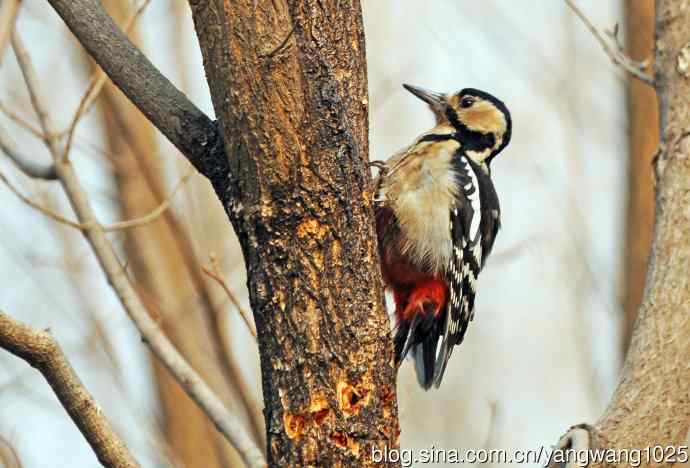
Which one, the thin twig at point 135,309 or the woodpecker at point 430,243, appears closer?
the thin twig at point 135,309

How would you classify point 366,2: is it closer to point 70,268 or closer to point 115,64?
point 70,268

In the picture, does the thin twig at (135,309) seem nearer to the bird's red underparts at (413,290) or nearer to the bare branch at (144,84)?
the bare branch at (144,84)

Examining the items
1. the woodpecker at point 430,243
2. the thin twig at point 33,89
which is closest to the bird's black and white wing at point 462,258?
the woodpecker at point 430,243

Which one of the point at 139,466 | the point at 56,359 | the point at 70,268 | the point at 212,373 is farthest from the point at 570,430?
the point at 70,268

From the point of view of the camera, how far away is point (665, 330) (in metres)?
2.79

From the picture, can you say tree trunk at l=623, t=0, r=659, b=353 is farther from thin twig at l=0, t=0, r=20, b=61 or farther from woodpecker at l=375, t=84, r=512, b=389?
thin twig at l=0, t=0, r=20, b=61

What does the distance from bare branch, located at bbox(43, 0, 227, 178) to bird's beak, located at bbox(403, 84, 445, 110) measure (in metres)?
2.61

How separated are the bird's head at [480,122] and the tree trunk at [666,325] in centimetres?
160

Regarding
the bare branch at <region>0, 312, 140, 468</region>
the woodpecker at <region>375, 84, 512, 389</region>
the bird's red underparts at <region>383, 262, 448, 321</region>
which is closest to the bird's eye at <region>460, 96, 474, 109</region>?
the woodpecker at <region>375, 84, 512, 389</region>

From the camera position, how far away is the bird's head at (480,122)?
4.76m

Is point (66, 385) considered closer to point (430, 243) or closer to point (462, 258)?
point (430, 243)

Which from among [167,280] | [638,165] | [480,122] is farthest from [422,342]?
[638,165]

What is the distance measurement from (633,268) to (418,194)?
231 cm

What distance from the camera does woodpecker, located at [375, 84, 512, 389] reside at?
408 cm
